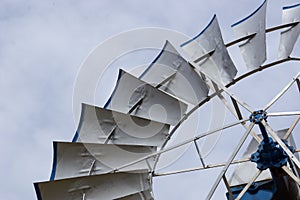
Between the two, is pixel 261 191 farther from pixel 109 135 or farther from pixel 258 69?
pixel 109 135

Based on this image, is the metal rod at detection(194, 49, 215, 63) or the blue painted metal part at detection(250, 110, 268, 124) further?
the metal rod at detection(194, 49, 215, 63)

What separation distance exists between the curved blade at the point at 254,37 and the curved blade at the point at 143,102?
1408mm

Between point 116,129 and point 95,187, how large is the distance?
3.39 feet

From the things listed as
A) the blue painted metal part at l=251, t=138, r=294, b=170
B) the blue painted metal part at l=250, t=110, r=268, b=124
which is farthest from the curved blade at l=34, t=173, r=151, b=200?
the blue painted metal part at l=250, t=110, r=268, b=124

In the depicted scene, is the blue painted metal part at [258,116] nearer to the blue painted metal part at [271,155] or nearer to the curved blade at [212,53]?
the blue painted metal part at [271,155]

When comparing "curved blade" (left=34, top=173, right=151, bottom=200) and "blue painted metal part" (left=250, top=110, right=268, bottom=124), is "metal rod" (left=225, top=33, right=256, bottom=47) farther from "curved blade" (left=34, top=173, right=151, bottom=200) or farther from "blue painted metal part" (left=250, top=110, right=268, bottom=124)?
"curved blade" (left=34, top=173, right=151, bottom=200)

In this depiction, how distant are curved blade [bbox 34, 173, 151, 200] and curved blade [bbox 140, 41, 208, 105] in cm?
158

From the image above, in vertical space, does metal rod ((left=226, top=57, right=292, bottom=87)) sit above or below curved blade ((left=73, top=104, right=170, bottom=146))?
above

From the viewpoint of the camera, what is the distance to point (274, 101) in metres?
6.64

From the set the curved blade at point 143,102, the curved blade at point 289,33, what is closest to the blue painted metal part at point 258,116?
the curved blade at point 289,33

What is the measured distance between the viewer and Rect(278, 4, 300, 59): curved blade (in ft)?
25.4

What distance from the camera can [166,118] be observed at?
831cm

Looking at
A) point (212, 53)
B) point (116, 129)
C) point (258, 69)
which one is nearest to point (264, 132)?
point (258, 69)

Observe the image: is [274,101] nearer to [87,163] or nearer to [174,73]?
[174,73]
